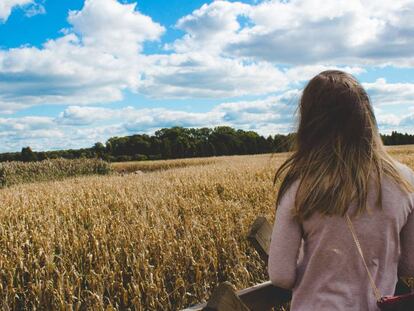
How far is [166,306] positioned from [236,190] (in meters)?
5.31

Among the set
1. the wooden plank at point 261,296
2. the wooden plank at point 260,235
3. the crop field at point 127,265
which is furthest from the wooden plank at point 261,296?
the crop field at point 127,265

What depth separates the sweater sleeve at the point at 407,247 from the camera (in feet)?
5.79

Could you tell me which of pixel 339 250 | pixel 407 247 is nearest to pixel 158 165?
pixel 407 247

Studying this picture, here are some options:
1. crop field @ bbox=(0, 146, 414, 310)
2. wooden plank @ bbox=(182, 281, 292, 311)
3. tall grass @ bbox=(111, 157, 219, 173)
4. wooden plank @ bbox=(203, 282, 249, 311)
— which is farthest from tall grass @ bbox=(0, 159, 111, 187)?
wooden plank @ bbox=(203, 282, 249, 311)

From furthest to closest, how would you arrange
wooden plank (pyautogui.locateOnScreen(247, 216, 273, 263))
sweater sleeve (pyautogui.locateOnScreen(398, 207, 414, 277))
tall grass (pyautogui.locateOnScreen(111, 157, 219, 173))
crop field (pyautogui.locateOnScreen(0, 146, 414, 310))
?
1. tall grass (pyautogui.locateOnScreen(111, 157, 219, 173))
2. crop field (pyautogui.locateOnScreen(0, 146, 414, 310))
3. wooden plank (pyautogui.locateOnScreen(247, 216, 273, 263))
4. sweater sleeve (pyautogui.locateOnScreen(398, 207, 414, 277))

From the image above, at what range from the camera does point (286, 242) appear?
1645 mm

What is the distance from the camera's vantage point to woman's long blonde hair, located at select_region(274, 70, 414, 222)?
5.23 feet

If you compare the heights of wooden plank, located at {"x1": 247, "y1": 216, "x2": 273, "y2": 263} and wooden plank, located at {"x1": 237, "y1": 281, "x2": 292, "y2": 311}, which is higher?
wooden plank, located at {"x1": 247, "y1": 216, "x2": 273, "y2": 263}

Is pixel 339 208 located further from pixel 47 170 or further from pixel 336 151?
pixel 47 170

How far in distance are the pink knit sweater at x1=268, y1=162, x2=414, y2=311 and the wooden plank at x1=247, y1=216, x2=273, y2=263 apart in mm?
250

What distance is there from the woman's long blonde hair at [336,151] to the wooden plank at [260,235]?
0.30 metres

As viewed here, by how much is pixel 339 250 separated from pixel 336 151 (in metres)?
0.37

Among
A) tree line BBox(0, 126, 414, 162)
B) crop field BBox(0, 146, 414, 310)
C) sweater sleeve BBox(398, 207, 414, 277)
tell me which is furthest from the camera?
tree line BBox(0, 126, 414, 162)

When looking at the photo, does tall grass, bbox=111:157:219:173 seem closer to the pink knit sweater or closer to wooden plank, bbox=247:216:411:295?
wooden plank, bbox=247:216:411:295
